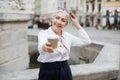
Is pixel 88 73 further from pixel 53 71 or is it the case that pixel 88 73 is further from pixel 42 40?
pixel 42 40

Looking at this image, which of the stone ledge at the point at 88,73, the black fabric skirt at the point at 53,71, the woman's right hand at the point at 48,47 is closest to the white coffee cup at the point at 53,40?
the woman's right hand at the point at 48,47

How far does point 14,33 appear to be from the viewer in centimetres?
520

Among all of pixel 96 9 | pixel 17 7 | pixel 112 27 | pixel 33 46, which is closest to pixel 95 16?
pixel 96 9

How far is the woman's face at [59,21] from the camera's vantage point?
9.57 feet

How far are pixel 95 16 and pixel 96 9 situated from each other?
220 centimetres

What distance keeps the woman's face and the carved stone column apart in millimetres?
2019

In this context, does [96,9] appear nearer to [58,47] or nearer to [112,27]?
[112,27]

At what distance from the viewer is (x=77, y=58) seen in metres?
7.20

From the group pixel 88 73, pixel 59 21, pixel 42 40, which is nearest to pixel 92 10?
pixel 88 73

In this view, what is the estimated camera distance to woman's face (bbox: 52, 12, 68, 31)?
9.57 feet

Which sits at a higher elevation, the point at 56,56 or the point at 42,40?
the point at 42,40

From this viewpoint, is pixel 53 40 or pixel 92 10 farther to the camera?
pixel 92 10

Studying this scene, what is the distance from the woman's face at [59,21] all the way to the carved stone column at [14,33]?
79.5 inches

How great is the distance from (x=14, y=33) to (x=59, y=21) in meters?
2.39
